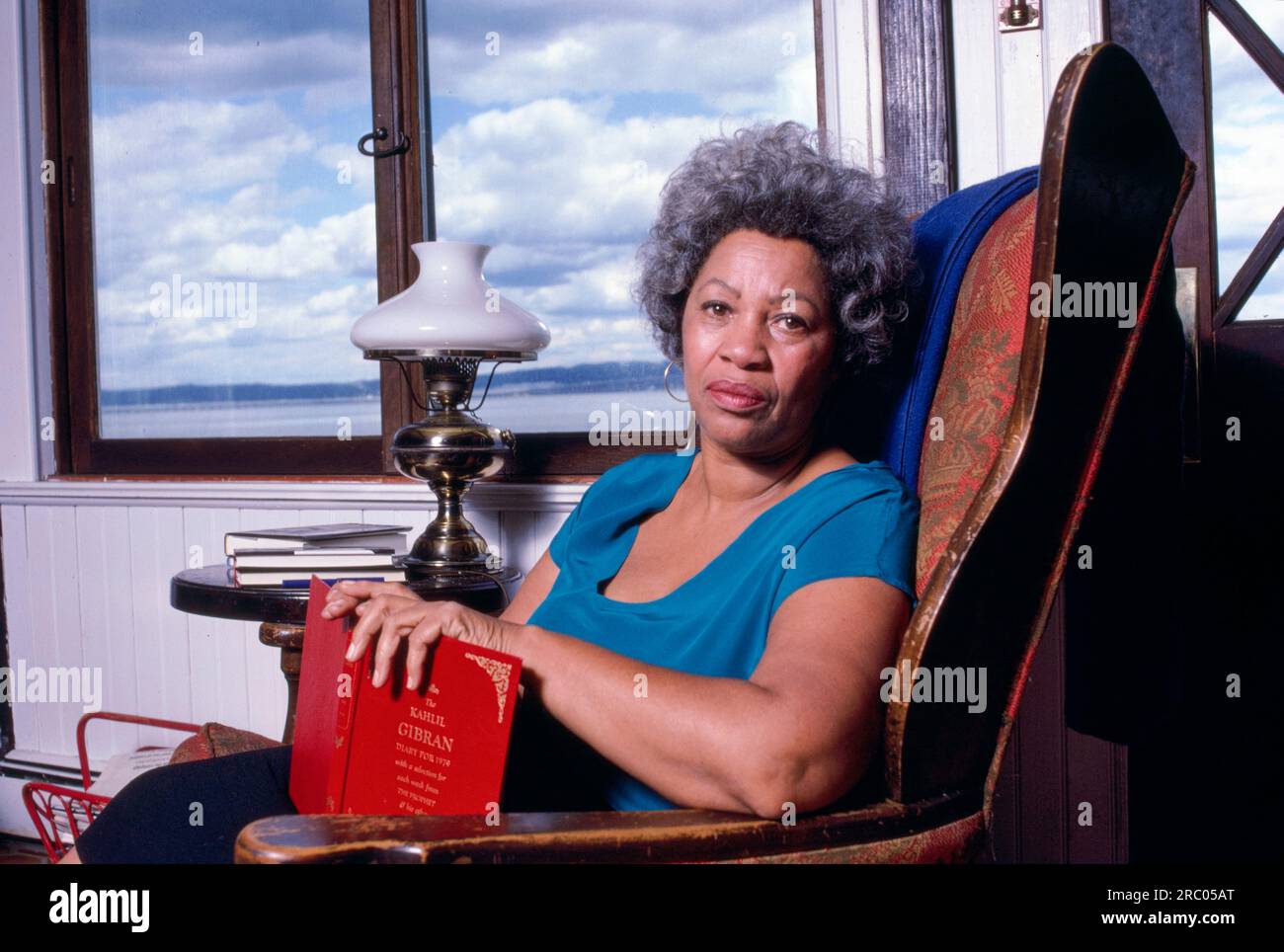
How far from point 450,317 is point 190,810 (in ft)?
3.26

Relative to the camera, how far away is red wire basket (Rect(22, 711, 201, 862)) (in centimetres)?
226


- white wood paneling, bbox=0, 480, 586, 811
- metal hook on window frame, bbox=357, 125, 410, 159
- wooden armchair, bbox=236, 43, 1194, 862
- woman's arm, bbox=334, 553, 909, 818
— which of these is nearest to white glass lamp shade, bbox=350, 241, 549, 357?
metal hook on window frame, bbox=357, 125, 410, 159

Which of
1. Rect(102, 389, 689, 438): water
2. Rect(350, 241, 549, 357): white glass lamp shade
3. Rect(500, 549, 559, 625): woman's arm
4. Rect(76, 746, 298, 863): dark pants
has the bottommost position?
Rect(76, 746, 298, 863): dark pants

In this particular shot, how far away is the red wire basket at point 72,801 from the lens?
7.41 ft

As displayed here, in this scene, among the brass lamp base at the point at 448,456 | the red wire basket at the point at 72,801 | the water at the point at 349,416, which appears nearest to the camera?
the brass lamp base at the point at 448,456

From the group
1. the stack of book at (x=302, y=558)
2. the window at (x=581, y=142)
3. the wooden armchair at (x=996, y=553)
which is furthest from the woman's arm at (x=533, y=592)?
the window at (x=581, y=142)

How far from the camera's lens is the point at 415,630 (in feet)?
3.53

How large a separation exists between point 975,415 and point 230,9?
244 cm

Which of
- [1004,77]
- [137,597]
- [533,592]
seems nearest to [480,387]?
[533,592]

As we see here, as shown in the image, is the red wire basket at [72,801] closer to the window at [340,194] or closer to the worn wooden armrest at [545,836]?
the window at [340,194]

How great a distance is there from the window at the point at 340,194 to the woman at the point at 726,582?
735mm

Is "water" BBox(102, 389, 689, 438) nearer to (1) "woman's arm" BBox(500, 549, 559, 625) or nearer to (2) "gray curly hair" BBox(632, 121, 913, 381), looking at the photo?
(1) "woman's arm" BBox(500, 549, 559, 625)

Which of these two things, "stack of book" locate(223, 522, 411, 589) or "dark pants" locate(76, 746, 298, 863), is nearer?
"dark pants" locate(76, 746, 298, 863)

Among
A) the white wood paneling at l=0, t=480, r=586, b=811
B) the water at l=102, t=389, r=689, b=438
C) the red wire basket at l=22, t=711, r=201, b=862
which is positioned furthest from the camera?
the white wood paneling at l=0, t=480, r=586, b=811
